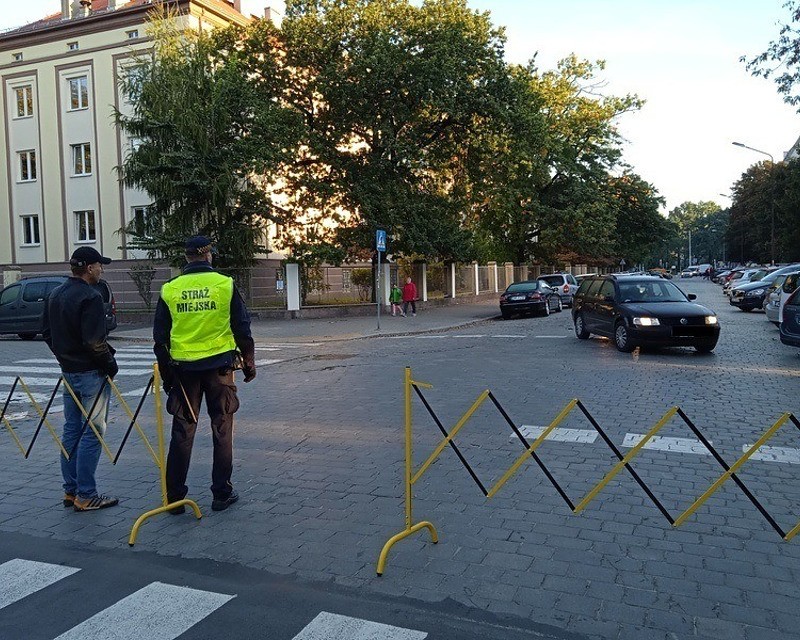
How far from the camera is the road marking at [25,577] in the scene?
399 centimetres

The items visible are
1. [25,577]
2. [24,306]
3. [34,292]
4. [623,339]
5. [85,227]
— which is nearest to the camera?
[25,577]

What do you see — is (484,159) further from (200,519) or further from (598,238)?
(200,519)

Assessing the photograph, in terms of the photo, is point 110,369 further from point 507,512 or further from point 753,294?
point 753,294

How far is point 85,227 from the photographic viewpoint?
122 ft

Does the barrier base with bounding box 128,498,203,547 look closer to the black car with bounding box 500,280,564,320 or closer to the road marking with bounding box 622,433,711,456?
the road marking with bounding box 622,433,711,456

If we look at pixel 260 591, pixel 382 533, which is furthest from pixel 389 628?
pixel 382 533

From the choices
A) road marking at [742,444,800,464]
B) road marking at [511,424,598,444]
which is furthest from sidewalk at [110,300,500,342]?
road marking at [742,444,800,464]

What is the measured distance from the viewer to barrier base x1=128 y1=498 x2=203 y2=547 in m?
4.75

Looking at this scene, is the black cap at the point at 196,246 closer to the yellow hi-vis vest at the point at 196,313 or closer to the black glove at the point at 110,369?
the yellow hi-vis vest at the point at 196,313

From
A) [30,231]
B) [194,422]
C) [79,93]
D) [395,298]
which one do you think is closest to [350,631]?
[194,422]

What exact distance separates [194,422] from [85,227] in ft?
116

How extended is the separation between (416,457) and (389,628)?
324 centimetres

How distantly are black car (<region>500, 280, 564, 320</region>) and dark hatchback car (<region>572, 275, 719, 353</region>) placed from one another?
1018 centimetres

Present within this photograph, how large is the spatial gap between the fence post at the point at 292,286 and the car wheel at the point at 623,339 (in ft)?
48.6
